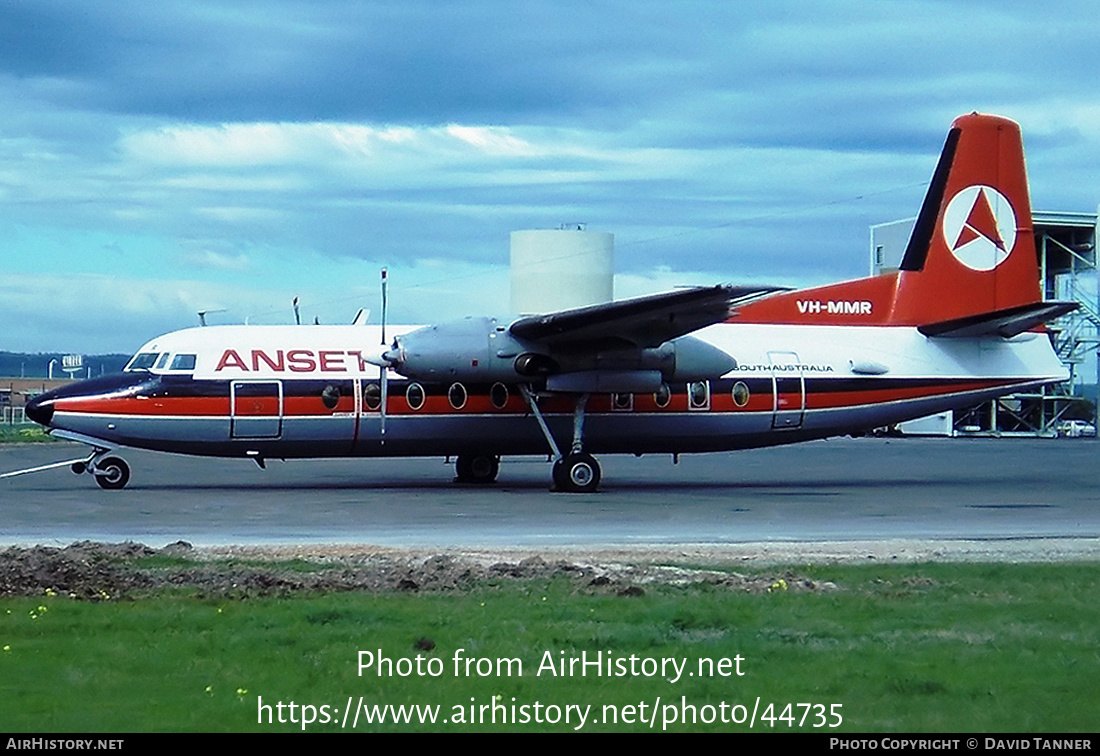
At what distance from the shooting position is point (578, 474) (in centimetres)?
2505

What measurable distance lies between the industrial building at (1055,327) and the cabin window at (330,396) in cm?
4393

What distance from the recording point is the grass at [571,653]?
7.24 m

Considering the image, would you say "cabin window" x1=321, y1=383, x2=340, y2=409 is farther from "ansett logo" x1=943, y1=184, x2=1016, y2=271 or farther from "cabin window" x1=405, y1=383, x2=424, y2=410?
"ansett logo" x1=943, y1=184, x2=1016, y2=271

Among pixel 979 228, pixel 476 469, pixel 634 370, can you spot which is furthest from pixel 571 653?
pixel 979 228

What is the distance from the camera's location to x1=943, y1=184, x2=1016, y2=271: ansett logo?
28.6 meters

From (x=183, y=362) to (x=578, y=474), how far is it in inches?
283

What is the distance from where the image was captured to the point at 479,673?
8.23 m

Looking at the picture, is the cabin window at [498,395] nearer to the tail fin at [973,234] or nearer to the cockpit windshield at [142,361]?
the cockpit windshield at [142,361]

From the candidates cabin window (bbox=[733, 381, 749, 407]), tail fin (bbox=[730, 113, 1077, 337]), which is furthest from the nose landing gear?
tail fin (bbox=[730, 113, 1077, 337])

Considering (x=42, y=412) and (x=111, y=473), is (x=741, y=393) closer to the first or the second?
(x=111, y=473)

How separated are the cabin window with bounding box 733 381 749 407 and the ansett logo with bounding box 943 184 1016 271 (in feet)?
18.5
